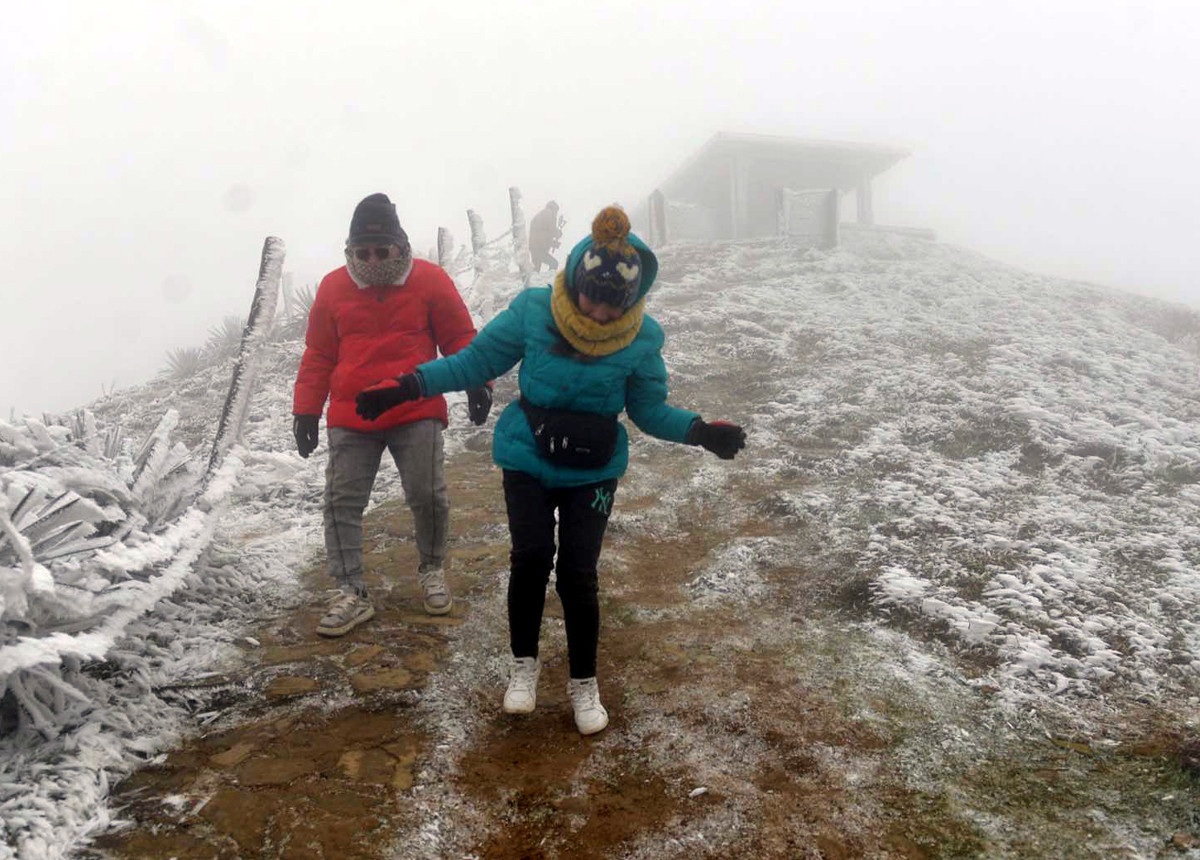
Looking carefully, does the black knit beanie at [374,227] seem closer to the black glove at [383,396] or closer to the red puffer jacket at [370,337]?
the red puffer jacket at [370,337]

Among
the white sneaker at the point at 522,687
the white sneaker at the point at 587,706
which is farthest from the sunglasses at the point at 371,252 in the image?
the white sneaker at the point at 587,706

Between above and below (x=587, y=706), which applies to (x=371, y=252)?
above

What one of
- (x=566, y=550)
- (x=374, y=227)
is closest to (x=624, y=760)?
(x=566, y=550)

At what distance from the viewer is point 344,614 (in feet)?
12.0

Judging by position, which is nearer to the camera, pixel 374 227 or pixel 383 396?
pixel 383 396

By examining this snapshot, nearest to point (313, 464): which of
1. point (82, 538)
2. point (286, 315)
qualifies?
point (82, 538)

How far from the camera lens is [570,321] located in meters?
2.73

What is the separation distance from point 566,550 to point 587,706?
586 millimetres

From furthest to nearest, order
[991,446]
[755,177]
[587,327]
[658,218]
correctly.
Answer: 1. [755,177]
2. [658,218]
3. [991,446]
4. [587,327]

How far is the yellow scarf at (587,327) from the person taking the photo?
8.91ft

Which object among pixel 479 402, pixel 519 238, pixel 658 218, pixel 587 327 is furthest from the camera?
pixel 658 218

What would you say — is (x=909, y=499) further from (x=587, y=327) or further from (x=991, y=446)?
(x=587, y=327)

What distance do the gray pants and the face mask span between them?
0.71m

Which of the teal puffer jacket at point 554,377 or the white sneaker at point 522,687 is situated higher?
the teal puffer jacket at point 554,377
